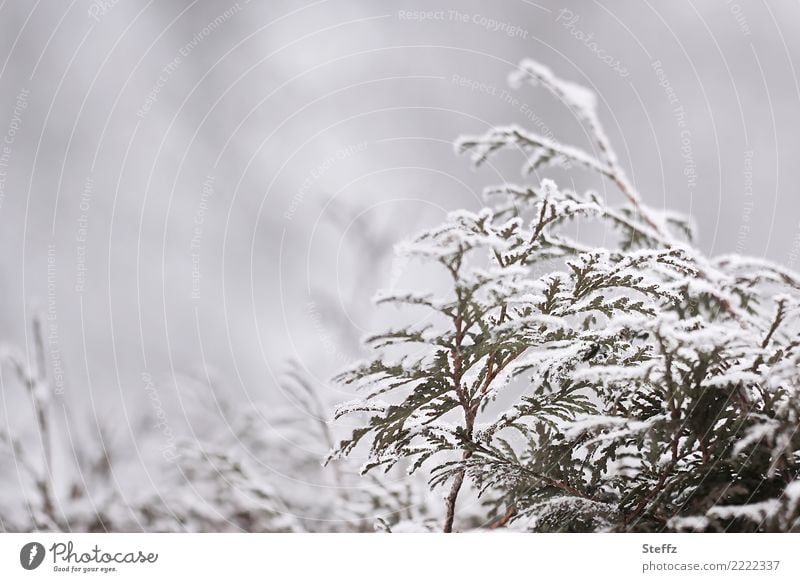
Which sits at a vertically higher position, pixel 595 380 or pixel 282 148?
pixel 282 148

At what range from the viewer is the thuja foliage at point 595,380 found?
2.01 ft

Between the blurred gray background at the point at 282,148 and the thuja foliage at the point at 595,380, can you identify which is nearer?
the thuja foliage at the point at 595,380

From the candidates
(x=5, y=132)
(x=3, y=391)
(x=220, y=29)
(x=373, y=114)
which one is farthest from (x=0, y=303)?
(x=373, y=114)

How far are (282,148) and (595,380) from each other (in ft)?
3.46

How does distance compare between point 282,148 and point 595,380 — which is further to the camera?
point 282,148

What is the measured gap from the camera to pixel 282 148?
143 centimetres

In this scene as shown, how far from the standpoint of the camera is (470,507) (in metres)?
0.97

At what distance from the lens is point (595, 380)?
0.62m

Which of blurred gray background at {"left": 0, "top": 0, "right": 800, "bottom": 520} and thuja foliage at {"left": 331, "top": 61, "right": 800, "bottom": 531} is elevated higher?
blurred gray background at {"left": 0, "top": 0, "right": 800, "bottom": 520}

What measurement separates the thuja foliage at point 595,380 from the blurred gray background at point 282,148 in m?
0.34

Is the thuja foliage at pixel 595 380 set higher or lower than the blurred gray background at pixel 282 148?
lower

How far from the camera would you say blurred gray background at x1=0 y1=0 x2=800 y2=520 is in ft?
3.72

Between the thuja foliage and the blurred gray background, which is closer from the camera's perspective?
the thuja foliage

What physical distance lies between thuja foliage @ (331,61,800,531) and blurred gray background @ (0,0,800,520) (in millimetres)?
341
